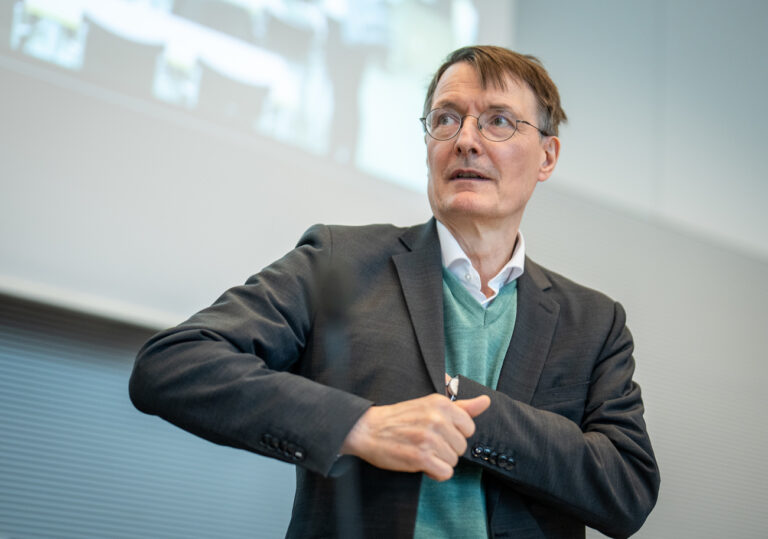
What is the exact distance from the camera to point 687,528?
311 centimetres

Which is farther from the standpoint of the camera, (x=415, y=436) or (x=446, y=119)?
(x=446, y=119)

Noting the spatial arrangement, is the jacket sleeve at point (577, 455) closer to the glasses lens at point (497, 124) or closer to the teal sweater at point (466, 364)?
the teal sweater at point (466, 364)

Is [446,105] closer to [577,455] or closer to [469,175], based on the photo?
[469,175]

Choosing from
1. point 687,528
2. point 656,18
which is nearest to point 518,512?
point 687,528

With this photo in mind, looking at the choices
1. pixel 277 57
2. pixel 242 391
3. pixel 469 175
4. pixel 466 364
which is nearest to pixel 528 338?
pixel 466 364

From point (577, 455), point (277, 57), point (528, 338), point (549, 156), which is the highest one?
point (277, 57)

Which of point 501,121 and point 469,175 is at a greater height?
point 501,121

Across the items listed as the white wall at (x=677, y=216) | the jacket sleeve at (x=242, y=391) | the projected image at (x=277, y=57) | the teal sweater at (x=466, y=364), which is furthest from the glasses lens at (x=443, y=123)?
the white wall at (x=677, y=216)

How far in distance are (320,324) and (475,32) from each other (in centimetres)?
194

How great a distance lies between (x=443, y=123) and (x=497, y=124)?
0.42 ft

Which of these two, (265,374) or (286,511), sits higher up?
(265,374)

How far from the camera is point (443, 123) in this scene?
5.88 ft

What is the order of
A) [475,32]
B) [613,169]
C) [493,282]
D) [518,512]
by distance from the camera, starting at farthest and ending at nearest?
[613,169], [475,32], [493,282], [518,512]

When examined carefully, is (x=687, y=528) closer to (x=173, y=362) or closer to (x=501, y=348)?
(x=501, y=348)
